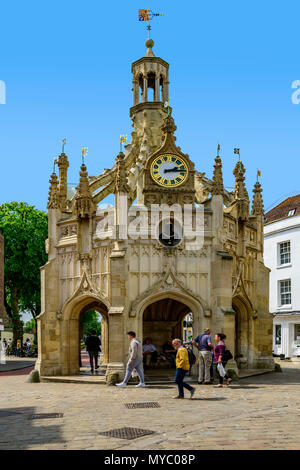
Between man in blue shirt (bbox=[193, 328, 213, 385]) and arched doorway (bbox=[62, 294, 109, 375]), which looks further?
arched doorway (bbox=[62, 294, 109, 375])

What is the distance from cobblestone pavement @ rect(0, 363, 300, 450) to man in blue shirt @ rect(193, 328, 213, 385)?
96 cm

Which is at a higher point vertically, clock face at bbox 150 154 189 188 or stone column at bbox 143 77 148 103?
stone column at bbox 143 77 148 103

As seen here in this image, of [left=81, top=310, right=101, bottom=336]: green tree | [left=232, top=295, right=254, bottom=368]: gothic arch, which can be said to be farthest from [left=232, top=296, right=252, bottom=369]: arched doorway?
[left=81, top=310, right=101, bottom=336]: green tree

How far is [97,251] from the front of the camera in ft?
67.0

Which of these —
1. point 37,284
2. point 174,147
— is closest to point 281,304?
point 37,284

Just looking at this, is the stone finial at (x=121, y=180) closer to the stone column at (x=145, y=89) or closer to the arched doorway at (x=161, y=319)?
the stone column at (x=145, y=89)

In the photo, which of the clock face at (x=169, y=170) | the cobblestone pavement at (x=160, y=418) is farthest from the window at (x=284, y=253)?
the cobblestone pavement at (x=160, y=418)

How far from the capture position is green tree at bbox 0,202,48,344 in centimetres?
4034

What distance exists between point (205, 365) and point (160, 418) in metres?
6.81

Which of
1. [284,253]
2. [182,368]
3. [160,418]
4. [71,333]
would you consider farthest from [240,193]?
[284,253]

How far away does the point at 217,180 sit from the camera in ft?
66.6

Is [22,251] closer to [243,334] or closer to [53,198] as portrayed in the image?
[53,198]

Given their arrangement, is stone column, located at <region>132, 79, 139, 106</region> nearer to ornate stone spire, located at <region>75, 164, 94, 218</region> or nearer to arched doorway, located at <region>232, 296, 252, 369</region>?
ornate stone spire, located at <region>75, 164, 94, 218</region>

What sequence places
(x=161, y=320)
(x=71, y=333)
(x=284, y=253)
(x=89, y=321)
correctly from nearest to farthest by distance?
(x=71, y=333) < (x=161, y=320) < (x=284, y=253) < (x=89, y=321)
